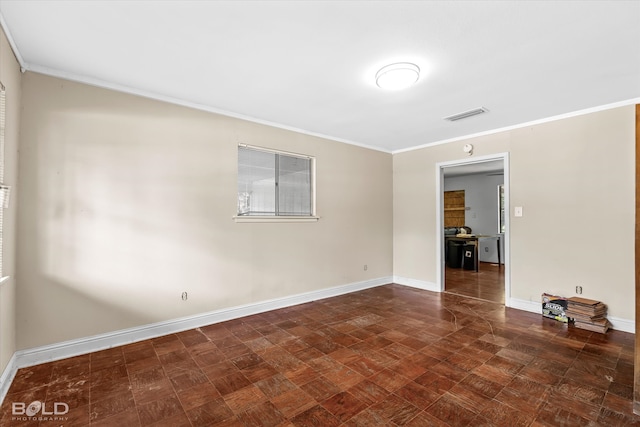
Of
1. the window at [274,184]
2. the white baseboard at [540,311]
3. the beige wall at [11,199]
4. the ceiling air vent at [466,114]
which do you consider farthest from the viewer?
the window at [274,184]

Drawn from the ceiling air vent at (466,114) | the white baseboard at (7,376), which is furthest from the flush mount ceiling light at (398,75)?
the white baseboard at (7,376)

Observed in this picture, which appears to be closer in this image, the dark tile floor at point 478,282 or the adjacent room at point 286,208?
the adjacent room at point 286,208

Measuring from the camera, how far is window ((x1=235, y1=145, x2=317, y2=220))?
3.72 metres

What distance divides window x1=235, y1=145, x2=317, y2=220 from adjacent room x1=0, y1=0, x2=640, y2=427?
0.10 feet

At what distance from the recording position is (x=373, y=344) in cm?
284

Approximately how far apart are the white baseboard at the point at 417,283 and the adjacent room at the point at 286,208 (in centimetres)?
46

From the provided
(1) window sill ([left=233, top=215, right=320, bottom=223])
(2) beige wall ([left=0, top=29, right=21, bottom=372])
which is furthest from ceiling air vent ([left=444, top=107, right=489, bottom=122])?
(2) beige wall ([left=0, top=29, right=21, bottom=372])

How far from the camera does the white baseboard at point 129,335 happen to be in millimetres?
2361

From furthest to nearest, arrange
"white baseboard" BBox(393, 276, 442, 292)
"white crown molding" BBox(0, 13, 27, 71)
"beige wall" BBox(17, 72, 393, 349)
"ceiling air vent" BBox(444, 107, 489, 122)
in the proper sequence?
"white baseboard" BBox(393, 276, 442, 292) → "ceiling air vent" BBox(444, 107, 489, 122) → "beige wall" BBox(17, 72, 393, 349) → "white crown molding" BBox(0, 13, 27, 71)

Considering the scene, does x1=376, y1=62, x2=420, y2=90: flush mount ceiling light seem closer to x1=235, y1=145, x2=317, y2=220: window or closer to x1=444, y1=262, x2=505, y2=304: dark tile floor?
x1=235, y1=145, x2=317, y2=220: window

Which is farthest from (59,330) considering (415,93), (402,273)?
(402,273)

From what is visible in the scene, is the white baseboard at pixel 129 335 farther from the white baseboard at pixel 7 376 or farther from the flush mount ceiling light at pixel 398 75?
the flush mount ceiling light at pixel 398 75

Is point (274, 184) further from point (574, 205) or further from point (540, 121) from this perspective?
point (574, 205)

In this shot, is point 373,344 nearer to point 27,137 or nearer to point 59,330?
point 59,330
